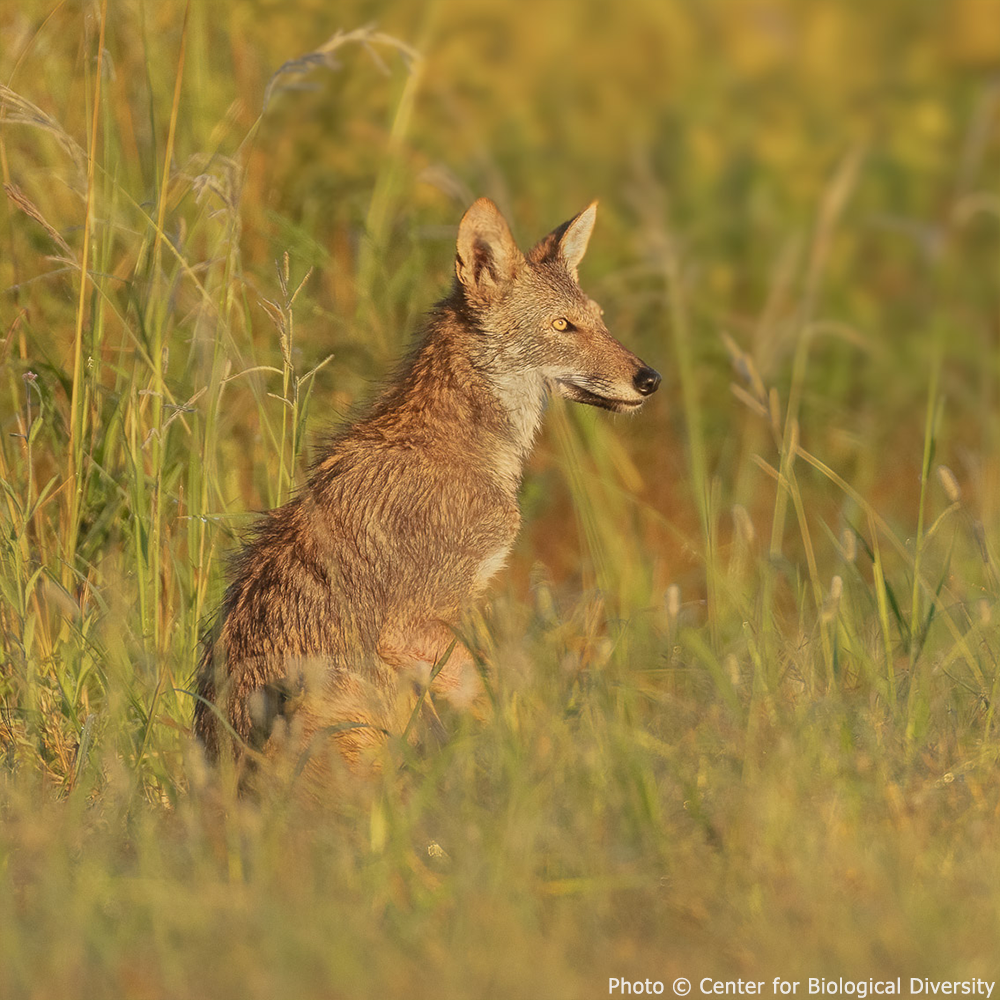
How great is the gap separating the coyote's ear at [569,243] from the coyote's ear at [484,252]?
21 centimetres

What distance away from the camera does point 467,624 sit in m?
A: 4.89

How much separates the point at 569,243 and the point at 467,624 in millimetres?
1720

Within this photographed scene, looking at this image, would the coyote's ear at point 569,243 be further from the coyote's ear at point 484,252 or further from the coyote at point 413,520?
the coyote's ear at point 484,252

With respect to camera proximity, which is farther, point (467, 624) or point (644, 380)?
point (644, 380)

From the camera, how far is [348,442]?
520 cm

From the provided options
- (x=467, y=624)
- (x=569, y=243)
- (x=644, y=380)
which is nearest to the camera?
(x=467, y=624)

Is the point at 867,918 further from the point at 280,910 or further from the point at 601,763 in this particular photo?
the point at 280,910

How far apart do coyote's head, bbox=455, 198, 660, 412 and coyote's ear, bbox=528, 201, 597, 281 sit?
7.3 inches

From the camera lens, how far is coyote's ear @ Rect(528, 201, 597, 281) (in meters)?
5.70

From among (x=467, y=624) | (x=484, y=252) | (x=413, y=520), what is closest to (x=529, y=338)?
(x=484, y=252)

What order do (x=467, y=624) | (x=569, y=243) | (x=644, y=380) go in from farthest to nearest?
(x=569, y=243) → (x=644, y=380) → (x=467, y=624)

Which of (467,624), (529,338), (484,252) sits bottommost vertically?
(467,624)

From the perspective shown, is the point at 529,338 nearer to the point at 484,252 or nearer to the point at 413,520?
the point at 484,252

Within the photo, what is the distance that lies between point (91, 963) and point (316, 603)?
156cm
